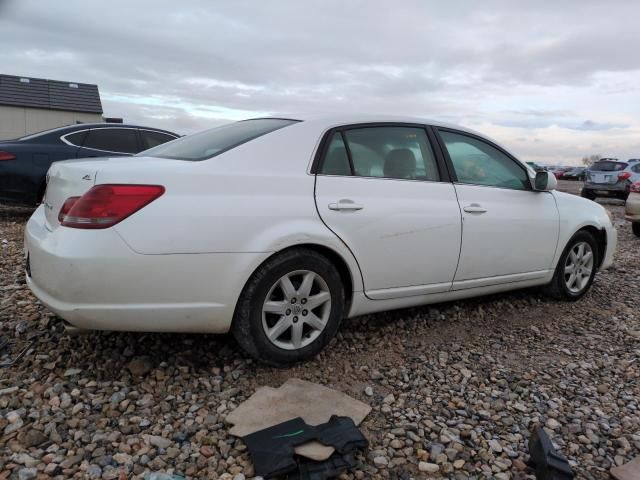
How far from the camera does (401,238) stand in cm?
326

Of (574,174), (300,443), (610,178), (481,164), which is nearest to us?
(300,443)

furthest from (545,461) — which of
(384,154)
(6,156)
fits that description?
(6,156)

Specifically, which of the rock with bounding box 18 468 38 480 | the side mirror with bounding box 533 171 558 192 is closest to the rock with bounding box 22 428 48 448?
the rock with bounding box 18 468 38 480

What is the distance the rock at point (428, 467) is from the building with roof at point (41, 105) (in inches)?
1236

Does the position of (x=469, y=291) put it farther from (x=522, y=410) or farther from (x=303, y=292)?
(x=303, y=292)

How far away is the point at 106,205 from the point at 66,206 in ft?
0.91

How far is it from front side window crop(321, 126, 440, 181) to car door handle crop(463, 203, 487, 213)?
0.30 metres

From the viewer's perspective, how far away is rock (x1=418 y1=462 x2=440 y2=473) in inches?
87.5

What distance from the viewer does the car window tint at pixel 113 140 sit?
757 centimetres

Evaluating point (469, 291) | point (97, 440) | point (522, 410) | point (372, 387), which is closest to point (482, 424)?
point (522, 410)

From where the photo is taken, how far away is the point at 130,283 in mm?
2496

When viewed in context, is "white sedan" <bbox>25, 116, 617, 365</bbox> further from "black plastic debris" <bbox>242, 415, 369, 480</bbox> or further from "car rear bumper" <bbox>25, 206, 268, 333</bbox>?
"black plastic debris" <bbox>242, 415, 369, 480</bbox>

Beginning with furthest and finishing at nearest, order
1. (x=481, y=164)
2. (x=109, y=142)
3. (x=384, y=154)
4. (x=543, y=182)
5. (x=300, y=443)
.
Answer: (x=109, y=142) → (x=543, y=182) → (x=481, y=164) → (x=384, y=154) → (x=300, y=443)

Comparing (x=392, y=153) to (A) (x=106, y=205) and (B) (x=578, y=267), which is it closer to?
(A) (x=106, y=205)
